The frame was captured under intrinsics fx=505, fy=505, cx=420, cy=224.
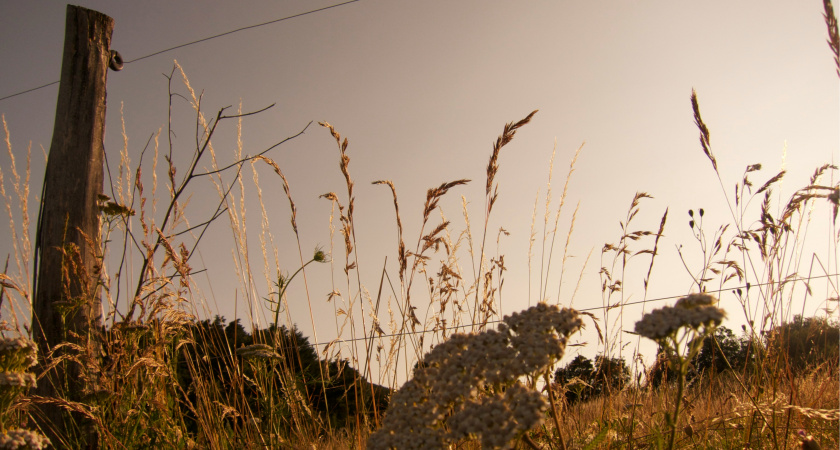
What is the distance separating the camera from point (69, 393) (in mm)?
2402

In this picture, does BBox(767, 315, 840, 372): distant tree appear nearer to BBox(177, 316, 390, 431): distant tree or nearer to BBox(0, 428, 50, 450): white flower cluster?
BBox(177, 316, 390, 431): distant tree

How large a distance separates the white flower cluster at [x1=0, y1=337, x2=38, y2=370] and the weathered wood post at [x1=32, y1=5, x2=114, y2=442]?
2.96ft

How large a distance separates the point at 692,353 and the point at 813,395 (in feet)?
7.32

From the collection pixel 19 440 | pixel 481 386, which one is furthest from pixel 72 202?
pixel 481 386

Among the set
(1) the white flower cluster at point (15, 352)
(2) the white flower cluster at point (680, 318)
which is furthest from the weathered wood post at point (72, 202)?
(2) the white flower cluster at point (680, 318)

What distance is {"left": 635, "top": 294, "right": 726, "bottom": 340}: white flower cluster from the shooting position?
104 cm

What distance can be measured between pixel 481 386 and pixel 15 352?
1.30 meters

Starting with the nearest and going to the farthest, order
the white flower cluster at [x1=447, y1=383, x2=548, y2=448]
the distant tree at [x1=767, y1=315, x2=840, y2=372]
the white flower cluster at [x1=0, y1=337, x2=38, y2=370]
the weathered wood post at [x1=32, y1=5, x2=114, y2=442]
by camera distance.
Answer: the white flower cluster at [x1=447, y1=383, x2=548, y2=448] < the white flower cluster at [x1=0, y1=337, x2=38, y2=370] < the distant tree at [x1=767, y1=315, x2=840, y2=372] < the weathered wood post at [x1=32, y1=5, x2=114, y2=442]

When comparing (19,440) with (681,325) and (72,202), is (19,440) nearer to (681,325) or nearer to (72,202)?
(681,325)

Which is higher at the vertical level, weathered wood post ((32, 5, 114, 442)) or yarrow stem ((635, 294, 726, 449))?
weathered wood post ((32, 5, 114, 442))

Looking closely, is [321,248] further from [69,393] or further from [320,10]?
[320,10]

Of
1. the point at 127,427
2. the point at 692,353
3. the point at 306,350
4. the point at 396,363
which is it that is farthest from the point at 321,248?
the point at 306,350

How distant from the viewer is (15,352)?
4.63 feet

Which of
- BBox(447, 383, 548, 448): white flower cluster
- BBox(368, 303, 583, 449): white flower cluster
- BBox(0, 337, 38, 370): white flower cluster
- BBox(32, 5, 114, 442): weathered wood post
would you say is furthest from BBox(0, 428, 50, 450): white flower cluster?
BBox(32, 5, 114, 442): weathered wood post
